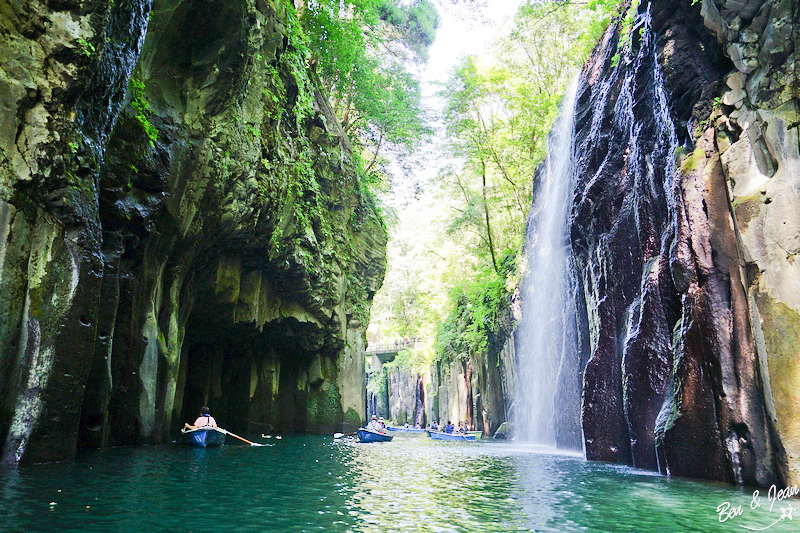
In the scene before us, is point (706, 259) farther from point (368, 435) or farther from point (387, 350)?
point (387, 350)

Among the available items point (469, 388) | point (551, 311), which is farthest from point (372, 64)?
point (469, 388)

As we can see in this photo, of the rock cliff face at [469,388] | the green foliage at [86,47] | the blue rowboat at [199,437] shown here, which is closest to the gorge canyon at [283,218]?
the green foliage at [86,47]

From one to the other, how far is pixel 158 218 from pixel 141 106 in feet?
7.77

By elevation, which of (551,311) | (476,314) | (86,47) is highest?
(86,47)

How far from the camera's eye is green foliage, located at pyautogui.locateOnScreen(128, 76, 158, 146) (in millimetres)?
10438

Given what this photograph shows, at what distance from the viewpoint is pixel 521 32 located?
25.0 m

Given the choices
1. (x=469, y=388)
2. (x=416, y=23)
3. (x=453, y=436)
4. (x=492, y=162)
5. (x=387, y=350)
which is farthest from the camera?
(x=387, y=350)

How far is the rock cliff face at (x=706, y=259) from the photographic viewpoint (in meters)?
7.30

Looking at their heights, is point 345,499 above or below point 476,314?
below

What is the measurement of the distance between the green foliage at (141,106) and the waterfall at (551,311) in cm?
1158

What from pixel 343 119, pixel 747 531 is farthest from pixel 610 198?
pixel 343 119

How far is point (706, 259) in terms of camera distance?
843 centimetres

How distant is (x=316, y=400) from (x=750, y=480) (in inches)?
770

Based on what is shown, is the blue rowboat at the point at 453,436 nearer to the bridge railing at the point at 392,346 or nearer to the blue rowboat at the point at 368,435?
the blue rowboat at the point at 368,435
